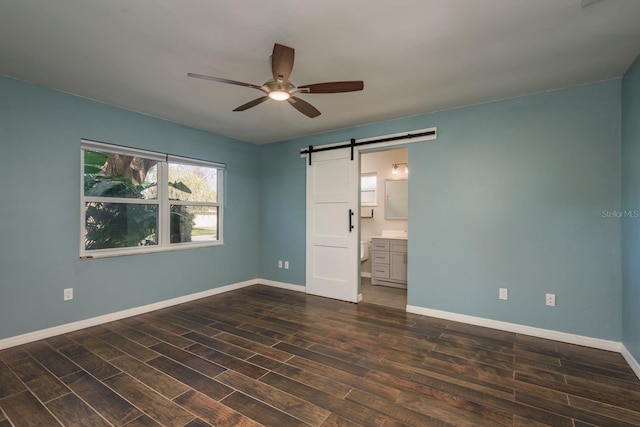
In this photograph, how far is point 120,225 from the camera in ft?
11.5

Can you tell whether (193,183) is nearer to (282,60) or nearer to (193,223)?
(193,223)

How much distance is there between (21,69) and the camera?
2510 millimetres

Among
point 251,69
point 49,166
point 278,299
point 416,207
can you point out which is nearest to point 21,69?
point 49,166

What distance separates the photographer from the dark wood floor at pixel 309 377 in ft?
5.82

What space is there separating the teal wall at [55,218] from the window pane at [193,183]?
1.17 ft

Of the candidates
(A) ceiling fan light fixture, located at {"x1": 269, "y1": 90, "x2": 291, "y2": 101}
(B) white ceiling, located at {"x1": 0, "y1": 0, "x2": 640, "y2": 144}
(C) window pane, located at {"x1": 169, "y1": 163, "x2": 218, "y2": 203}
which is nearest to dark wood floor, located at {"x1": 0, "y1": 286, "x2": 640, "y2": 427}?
(C) window pane, located at {"x1": 169, "y1": 163, "x2": 218, "y2": 203}

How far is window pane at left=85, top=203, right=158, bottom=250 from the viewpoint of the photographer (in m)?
3.26

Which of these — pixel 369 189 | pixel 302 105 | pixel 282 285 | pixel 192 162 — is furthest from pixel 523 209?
pixel 192 162

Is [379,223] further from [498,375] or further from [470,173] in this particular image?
[498,375]

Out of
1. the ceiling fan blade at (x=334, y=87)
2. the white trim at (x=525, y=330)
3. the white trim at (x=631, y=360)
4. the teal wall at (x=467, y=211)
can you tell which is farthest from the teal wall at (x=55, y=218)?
the white trim at (x=631, y=360)

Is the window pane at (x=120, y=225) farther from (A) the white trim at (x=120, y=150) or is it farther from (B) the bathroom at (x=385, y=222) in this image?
(B) the bathroom at (x=385, y=222)

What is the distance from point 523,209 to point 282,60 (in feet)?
9.14

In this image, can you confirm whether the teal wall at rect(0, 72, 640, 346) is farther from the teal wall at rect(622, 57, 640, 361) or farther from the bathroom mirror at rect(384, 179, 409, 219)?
the bathroom mirror at rect(384, 179, 409, 219)

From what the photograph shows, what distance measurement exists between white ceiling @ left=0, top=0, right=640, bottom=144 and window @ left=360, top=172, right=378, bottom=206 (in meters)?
2.56
